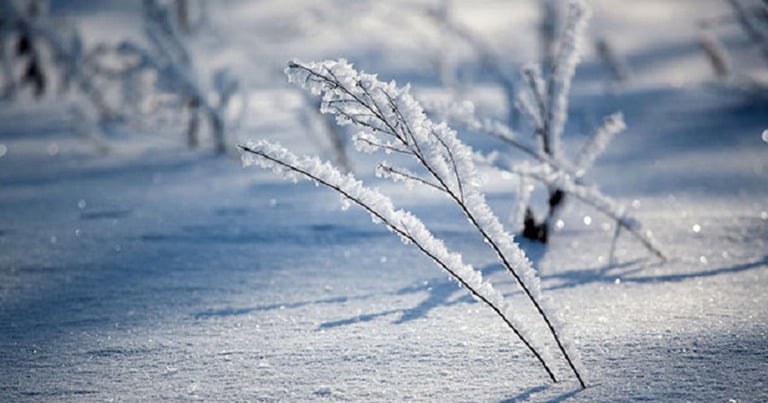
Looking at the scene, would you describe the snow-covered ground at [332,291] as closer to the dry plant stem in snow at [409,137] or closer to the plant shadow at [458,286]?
the plant shadow at [458,286]

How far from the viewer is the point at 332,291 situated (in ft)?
6.46

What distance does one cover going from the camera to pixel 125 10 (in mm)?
19094

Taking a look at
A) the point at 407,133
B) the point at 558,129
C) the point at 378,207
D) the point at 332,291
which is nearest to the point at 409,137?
the point at 407,133

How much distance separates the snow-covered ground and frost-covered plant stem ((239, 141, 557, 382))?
219mm

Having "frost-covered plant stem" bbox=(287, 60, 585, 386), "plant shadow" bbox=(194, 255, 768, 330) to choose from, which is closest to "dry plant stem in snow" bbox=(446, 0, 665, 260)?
"plant shadow" bbox=(194, 255, 768, 330)

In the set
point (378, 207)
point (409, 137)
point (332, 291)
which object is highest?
point (409, 137)

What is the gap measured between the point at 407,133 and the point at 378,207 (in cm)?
16

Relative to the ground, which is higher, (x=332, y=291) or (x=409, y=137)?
(x=409, y=137)

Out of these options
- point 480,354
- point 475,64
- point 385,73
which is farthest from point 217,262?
point 475,64

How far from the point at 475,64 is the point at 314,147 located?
20.8 ft

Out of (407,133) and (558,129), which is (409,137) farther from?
(558,129)

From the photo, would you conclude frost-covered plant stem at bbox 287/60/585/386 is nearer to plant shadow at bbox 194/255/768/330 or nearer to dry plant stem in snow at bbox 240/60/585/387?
dry plant stem in snow at bbox 240/60/585/387

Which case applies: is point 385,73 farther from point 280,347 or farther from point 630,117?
point 280,347

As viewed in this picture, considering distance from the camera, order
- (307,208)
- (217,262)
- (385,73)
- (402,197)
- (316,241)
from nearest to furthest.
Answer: (217,262) → (316,241) → (307,208) → (402,197) → (385,73)
